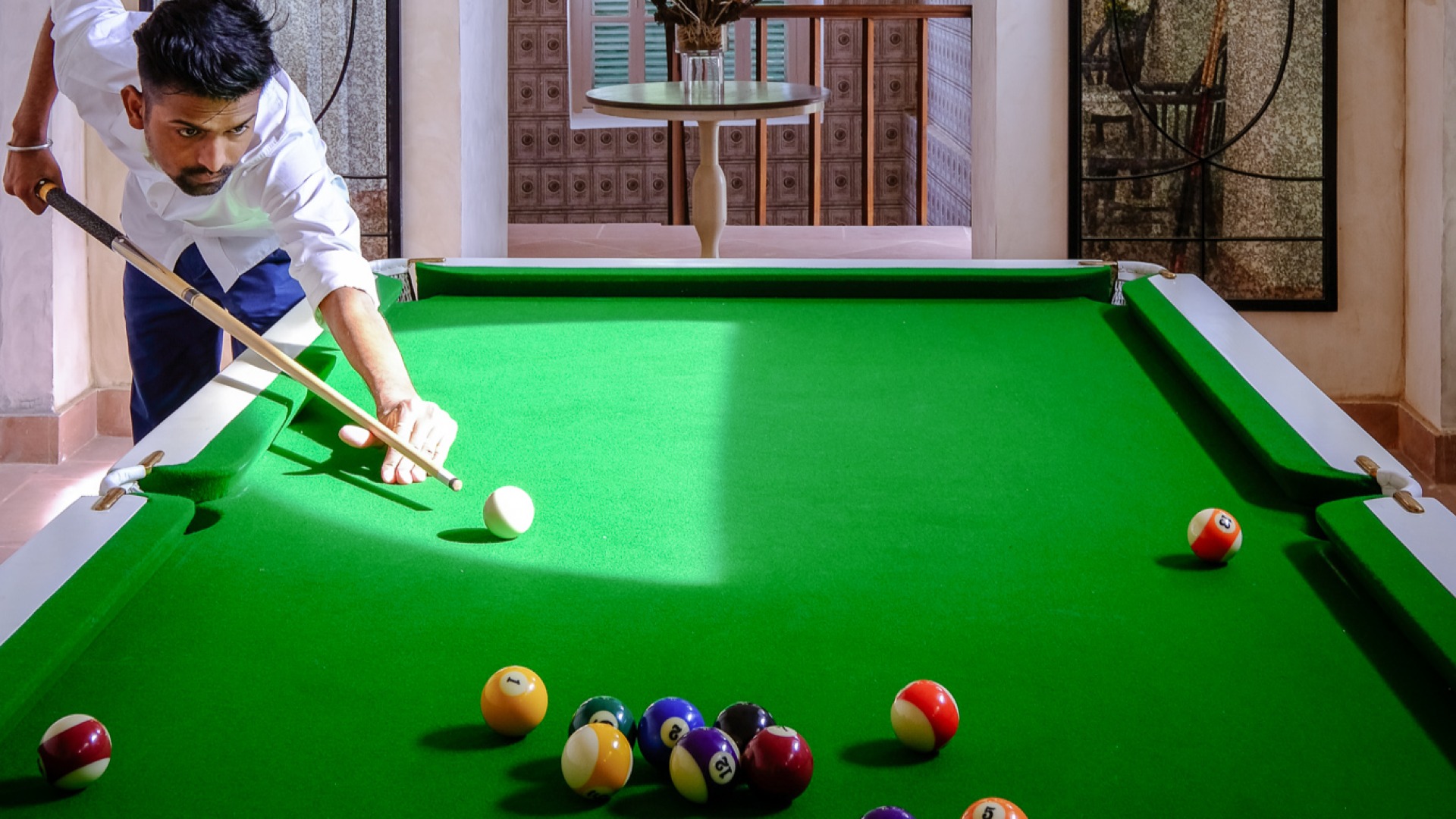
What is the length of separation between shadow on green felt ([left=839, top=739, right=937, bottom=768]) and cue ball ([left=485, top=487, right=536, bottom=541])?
1.79ft

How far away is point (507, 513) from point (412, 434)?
32 centimetres

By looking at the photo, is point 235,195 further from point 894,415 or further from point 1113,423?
point 1113,423

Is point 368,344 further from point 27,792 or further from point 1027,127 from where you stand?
point 1027,127

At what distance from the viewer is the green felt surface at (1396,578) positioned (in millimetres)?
1303

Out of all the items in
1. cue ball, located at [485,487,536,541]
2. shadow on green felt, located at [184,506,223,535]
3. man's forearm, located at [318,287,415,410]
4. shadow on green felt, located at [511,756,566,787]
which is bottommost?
shadow on green felt, located at [511,756,566,787]

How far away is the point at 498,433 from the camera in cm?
206

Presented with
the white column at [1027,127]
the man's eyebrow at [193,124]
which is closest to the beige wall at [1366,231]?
the white column at [1027,127]

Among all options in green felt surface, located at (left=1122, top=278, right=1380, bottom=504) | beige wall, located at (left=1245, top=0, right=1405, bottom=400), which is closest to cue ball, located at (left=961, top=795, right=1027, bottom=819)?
green felt surface, located at (left=1122, top=278, right=1380, bottom=504)

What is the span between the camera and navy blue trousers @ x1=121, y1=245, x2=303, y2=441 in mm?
2865

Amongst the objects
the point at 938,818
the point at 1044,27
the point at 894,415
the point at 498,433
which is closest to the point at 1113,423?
the point at 894,415

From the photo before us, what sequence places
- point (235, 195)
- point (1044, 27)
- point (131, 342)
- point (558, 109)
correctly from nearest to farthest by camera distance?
point (235, 195) < point (131, 342) < point (1044, 27) < point (558, 109)

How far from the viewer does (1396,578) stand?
1407 mm

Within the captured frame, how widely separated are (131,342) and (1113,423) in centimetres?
183

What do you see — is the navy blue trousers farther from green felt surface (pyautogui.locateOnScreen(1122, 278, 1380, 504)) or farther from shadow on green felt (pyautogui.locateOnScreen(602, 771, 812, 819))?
shadow on green felt (pyautogui.locateOnScreen(602, 771, 812, 819))
